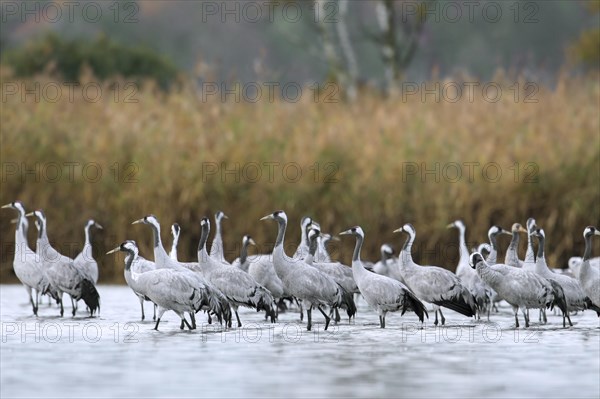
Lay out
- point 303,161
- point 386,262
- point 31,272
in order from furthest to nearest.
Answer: point 303,161, point 386,262, point 31,272

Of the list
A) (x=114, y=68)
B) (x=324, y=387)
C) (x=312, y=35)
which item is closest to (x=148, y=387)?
(x=324, y=387)

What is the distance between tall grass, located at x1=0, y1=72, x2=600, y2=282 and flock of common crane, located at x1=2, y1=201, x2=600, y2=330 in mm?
3040

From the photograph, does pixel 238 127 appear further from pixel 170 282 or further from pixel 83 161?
pixel 170 282

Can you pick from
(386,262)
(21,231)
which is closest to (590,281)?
(386,262)

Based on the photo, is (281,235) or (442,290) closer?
(442,290)

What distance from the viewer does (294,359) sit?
36.6 feet

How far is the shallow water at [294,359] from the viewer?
31.2 feet

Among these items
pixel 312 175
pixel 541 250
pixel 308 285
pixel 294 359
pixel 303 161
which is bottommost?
pixel 294 359

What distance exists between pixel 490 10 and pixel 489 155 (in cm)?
3868

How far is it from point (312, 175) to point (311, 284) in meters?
5.60

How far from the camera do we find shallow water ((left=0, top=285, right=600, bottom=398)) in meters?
9.52

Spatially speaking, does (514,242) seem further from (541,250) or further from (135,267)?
(135,267)

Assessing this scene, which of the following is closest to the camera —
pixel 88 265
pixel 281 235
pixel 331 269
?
pixel 281 235

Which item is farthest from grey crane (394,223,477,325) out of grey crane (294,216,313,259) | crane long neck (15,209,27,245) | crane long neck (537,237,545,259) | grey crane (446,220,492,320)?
crane long neck (15,209,27,245)
